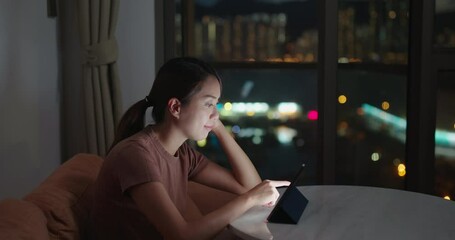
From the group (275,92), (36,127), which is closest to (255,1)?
(275,92)

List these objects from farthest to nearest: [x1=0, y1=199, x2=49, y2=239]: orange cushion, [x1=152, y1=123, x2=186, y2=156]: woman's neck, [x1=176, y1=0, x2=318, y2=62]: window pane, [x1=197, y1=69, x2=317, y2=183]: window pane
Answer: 1. [x1=197, y1=69, x2=317, y2=183]: window pane
2. [x1=176, y1=0, x2=318, y2=62]: window pane
3. [x1=152, y1=123, x2=186, y2=156]: woman's neck
4. [x1=0, y1=199, x2=49, y2=239]: orange cushion

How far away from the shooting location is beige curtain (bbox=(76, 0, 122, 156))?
2502 millimetres

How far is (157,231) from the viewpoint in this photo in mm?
1612

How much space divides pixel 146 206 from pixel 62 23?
1.45 metres

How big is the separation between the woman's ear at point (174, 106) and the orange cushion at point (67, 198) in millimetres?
335

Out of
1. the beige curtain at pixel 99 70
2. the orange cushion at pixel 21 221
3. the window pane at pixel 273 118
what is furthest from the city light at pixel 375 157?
the orange cushion at pixel 21 221

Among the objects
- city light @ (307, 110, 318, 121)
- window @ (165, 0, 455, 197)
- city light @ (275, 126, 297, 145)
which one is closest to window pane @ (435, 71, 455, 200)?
window @ (165, 0, 455, 197)

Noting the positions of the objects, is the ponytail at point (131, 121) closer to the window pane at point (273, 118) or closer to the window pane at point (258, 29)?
the window pane at point (258, 29)

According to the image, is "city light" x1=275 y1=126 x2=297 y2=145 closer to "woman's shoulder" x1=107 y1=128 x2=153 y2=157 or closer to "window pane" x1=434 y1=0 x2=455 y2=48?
"window pane" x1=434 y1=0 x2=455 y2=48

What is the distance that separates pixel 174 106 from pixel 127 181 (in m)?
0.25

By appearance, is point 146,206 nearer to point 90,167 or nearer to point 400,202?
point 90,167

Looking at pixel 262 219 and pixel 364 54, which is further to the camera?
pixel 364 54

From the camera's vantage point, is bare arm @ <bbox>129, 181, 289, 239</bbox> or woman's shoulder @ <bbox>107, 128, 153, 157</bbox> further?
woman's shoulder @ <bbox>107, 128, 153, 157</bbox>

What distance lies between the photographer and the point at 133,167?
1526 millimetres
